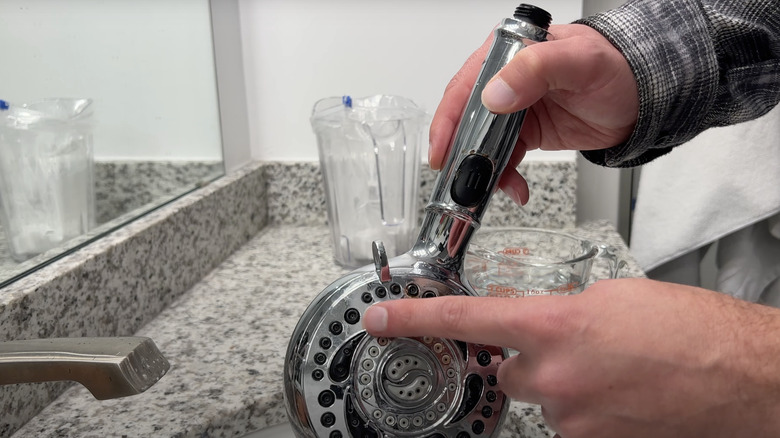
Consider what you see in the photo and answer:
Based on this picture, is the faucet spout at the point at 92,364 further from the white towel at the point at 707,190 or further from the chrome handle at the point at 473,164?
the white towel at the point at 707,190

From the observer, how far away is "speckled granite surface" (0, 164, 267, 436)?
457 mm

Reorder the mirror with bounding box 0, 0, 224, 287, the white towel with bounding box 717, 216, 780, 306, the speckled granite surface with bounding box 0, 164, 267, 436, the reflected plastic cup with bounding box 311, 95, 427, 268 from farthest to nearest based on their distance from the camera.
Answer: the white towel with bounding box 717, 216, 780, 306
the reflected plastic cup with bounding box 311, 95, 427, 268
the mirror with bounding box 0, 0, 224, 287
the speckled granite surface with bounding box 0, 164, 267, 436

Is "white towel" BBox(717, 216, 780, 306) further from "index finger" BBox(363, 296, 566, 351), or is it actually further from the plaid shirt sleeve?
"index finger" BBox(363, 296, 566, 351)

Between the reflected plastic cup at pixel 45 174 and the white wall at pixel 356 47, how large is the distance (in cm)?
30

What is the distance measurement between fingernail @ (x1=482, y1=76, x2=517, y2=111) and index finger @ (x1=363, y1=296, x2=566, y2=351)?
0.12 metres

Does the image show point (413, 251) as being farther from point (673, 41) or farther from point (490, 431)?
point (673, 41)

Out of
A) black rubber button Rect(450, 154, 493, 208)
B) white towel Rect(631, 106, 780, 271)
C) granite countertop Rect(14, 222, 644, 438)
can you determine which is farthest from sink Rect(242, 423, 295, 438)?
white towel Rect(631, 106, 780, 271)

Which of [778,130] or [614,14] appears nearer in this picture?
[614,14]

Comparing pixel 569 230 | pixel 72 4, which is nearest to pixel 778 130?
pixel 569 230

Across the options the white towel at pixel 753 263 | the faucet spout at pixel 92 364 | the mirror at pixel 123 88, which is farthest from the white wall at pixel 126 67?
the white towel at pixel 753 263

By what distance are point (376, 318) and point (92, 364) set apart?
0.47 feet

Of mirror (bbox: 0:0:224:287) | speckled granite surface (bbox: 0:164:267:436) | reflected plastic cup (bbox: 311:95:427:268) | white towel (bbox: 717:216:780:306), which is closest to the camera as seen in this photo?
speckled granite surface (bbox: 0:164:267:436)

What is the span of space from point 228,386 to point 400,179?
38 cm

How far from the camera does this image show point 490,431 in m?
0.39
